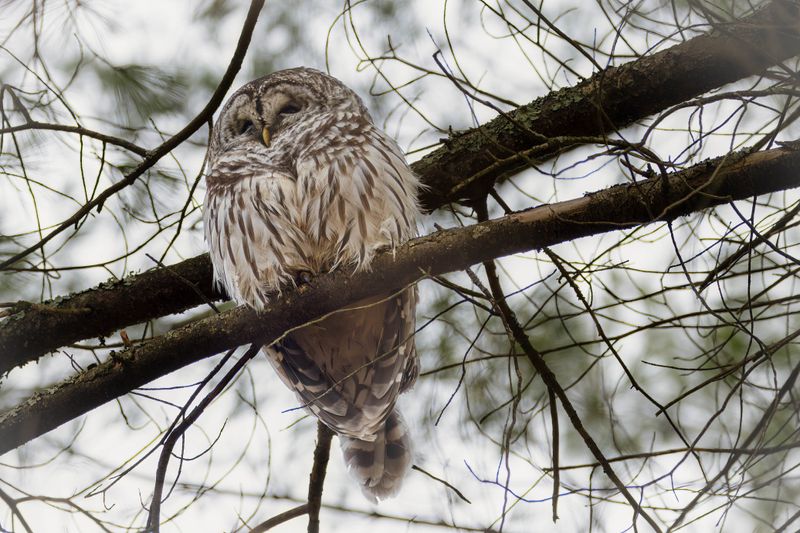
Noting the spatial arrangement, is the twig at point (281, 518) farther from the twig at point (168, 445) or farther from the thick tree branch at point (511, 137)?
the thick tree branch at point (511, 137)

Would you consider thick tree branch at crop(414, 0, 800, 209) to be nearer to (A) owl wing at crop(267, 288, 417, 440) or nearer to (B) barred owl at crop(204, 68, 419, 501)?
(B) barred owl at crop(204, 68, 419, 501)

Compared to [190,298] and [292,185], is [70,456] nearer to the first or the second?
[190,298]

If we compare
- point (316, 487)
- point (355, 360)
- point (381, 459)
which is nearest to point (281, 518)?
point (316, 487)

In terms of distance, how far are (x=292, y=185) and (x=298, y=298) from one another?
0.83 m

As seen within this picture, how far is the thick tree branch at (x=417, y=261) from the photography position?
2.49m

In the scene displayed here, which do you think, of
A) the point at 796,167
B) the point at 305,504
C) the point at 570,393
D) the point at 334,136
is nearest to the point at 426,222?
the point at 334,136

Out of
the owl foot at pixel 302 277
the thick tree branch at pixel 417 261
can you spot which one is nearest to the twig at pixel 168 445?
the thick tree branch at pixel 417 261

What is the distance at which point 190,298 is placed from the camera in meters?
3.34

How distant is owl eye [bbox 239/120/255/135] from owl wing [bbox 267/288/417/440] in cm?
116

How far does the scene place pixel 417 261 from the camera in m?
2.64

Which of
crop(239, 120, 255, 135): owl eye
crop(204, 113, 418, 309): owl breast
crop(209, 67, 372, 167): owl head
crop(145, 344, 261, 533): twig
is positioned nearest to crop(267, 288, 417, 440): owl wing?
crop(204, 113, 418, 309): owl breast

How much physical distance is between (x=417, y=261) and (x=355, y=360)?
1.01m

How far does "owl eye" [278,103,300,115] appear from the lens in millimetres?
4152

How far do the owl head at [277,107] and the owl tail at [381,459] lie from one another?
133 centimetres
